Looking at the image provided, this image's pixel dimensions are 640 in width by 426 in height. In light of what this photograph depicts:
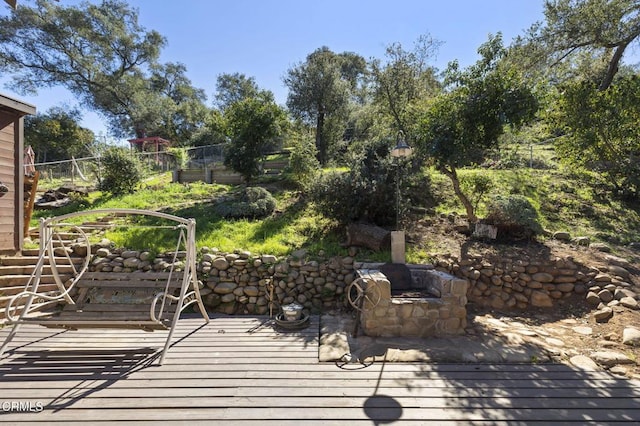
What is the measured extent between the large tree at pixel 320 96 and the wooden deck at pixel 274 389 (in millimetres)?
12276

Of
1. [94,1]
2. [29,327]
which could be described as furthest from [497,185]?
[94,1]

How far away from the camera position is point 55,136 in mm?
22531

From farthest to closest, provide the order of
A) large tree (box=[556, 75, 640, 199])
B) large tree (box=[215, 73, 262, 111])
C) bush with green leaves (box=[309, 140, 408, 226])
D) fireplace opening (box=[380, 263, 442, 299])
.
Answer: large tree (box=[215, 73, 262, 111]), large tree (box=[556, 75, 640, 199]), bush with green leaves (box=[309, 140, 408, 226]), fireplace opening (box=[380, 263, 442, 299])

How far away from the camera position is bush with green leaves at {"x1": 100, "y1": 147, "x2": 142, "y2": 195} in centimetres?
990

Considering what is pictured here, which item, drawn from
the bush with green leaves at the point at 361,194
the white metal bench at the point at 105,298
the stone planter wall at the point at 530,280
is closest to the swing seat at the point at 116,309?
the white metal bench at the point at 105,298

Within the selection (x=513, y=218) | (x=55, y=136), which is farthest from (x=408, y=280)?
(x=55, y=136)

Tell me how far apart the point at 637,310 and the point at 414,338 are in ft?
11.8

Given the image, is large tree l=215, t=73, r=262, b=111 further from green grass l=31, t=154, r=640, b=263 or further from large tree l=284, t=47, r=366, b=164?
green grass l=31, t=154, r=640, b=263

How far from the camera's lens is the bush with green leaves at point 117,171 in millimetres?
9903

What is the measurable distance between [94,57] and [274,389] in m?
31.0

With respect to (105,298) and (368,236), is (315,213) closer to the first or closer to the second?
(368,236)

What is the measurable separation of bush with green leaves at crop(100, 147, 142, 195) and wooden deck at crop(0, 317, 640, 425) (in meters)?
7.15

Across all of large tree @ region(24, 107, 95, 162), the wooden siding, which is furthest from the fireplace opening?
large tree @ region(24, 107, 95, 162)

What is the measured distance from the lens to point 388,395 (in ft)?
9.47
